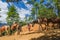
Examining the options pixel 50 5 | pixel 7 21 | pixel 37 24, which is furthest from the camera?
pixel 7 21

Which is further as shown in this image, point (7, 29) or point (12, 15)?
point (12, 15)

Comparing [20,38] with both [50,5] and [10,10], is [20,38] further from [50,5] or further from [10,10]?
[10,10]

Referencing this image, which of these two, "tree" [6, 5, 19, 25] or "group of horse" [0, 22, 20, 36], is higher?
"tree" [6, 5, 19, 25]

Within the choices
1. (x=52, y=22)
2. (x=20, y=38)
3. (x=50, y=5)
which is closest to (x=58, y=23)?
(x=52, y=22)

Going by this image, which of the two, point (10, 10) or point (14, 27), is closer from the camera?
point (14, 27)

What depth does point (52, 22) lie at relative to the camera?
1001 inches

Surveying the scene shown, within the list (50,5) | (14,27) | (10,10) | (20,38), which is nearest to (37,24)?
(14,27)

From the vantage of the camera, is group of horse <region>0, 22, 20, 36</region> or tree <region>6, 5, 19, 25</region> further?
tree <region>6, 5, 19, 25</region>

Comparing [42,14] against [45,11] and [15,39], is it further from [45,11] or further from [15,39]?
[15,39]

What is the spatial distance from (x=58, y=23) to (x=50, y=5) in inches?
408

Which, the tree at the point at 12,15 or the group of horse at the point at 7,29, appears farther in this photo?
the tree at the point at 12,15

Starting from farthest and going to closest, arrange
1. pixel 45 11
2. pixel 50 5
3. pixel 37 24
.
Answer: pixel 37 24 → pixel 45 11 → pixel 50 5

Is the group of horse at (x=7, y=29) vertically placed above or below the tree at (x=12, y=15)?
below

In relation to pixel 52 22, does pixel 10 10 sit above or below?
above
